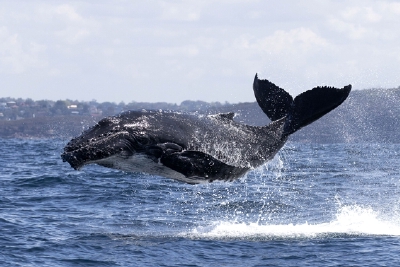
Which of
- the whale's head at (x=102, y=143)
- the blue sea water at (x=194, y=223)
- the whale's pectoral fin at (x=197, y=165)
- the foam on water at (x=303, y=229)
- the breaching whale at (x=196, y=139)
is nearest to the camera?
the whale's head at (x=102, y=143)

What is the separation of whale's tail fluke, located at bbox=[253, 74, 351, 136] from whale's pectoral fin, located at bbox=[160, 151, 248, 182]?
6.69 ft

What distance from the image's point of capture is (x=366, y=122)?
5807 inches

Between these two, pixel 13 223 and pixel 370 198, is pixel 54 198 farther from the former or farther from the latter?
pixel 370 198

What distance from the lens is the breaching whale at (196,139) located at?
14.4m

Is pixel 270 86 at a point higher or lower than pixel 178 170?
higher

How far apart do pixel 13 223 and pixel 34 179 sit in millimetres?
12020

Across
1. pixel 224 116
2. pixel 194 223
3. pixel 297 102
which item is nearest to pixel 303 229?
pixel 194 223

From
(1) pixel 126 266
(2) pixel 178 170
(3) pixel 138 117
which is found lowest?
(1) pixel 126 266

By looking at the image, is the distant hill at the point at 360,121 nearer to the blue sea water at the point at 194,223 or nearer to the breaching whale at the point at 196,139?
the blue sea water at the point at 194,223

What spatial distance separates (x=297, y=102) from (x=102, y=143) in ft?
15.0

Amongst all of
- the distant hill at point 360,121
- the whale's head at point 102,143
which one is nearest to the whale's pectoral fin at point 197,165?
the whale's head at point 102,143

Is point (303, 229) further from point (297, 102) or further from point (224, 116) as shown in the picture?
point (224, 116)

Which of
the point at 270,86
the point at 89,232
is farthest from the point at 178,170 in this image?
the point at 89,232

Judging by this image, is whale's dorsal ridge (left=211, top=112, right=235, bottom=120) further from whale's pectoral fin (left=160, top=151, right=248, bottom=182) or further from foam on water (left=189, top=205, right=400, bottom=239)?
foam on water (left=189, top=205, right=400, bottom=239)
